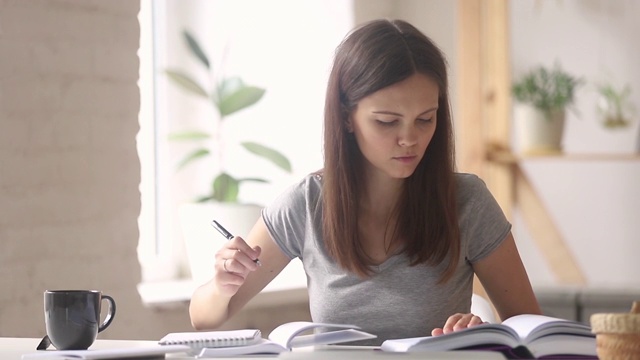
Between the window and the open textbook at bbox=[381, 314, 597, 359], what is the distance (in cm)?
210

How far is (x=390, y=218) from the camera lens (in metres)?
→ 2.15

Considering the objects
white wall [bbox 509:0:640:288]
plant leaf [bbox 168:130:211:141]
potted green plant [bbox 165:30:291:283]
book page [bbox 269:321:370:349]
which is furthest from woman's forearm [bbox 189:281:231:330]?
white wall [bbox 509:0:640:288]

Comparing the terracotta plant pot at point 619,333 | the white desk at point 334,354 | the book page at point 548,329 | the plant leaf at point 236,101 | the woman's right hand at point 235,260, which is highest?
the plant leaf at point 236,101

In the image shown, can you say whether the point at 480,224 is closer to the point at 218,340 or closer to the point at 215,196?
the point at 218,340

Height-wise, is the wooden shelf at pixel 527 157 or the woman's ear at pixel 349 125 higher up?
the woman's ear at pixel 349 125

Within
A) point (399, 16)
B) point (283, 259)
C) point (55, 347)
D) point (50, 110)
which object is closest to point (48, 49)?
point (50, 110)

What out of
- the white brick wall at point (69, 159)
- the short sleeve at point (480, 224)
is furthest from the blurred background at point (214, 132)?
the short sleeve at point (480, 224)

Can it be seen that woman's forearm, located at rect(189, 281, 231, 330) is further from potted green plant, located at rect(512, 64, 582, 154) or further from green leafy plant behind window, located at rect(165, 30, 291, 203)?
potted green plant, located at rect(512, 64, 582, 154)

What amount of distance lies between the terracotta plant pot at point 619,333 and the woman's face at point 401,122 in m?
0.77

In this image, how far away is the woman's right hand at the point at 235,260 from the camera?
6.13ft

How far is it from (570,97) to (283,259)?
94.4 inches

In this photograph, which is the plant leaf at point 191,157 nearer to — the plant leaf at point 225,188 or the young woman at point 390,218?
the plant leaf at point 225,188

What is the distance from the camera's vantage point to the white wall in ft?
14.8

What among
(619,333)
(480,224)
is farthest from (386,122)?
(619,333)
